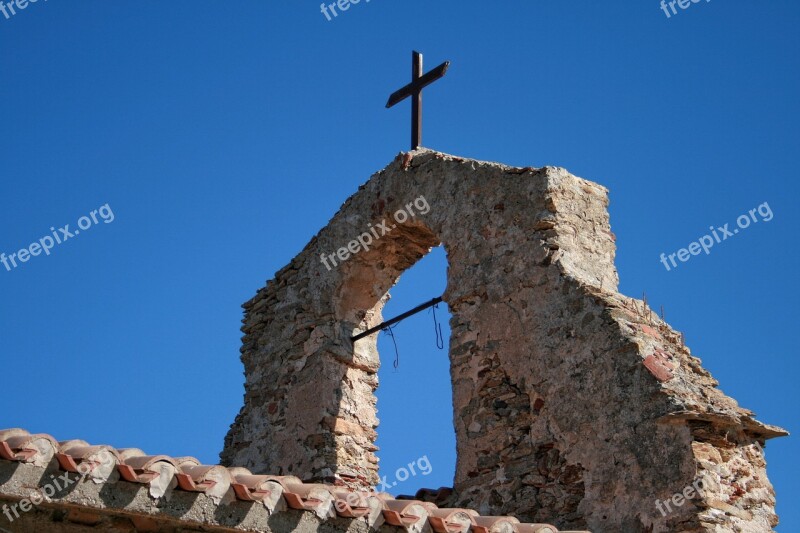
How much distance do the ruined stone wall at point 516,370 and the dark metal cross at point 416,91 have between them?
44cm

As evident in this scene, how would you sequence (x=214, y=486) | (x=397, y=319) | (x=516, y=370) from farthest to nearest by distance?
(x=397, y=319), (x=516, y=370), (x=214, y=486)

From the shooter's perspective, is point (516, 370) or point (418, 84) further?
point (418, 84)

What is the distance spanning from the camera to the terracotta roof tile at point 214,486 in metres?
4.95

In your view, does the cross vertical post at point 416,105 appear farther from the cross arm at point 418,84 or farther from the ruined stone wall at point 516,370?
the ruined stone wall at point 516,370

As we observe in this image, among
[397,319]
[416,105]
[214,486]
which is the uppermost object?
[416,105]

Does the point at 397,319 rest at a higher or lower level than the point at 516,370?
higher

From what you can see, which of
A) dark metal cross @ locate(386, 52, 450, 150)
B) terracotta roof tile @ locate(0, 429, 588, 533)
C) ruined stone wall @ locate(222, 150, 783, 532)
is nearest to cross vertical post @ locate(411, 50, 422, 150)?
dark metal cross @ locate(386, 52, 450, 150)

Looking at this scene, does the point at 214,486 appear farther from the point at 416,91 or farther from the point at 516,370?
the point at 416,91

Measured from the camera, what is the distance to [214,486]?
514 centimetres

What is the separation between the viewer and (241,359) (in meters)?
9.98

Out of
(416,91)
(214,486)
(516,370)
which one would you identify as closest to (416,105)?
(416,91)

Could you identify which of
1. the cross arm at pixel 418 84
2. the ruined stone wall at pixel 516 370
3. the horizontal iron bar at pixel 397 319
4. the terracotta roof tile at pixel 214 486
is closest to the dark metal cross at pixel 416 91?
the cross arm at pixel 418 84

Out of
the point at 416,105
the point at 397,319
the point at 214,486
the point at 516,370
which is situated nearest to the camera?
the point at 214,486

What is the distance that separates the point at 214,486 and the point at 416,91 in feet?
18.2
